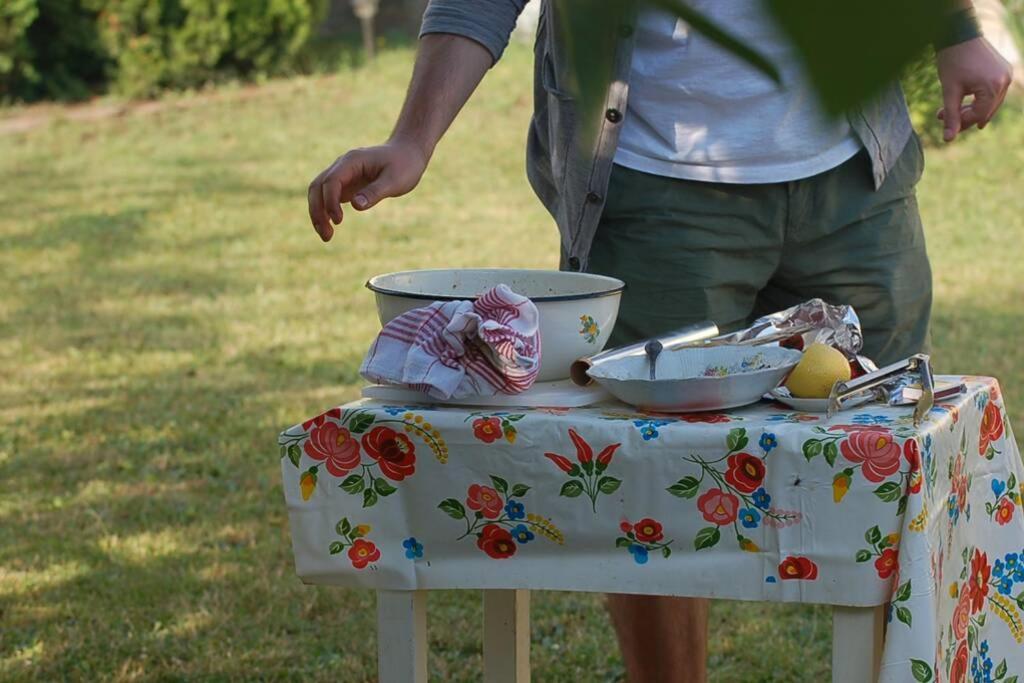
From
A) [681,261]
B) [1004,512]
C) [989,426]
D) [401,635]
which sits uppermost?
[681,261]

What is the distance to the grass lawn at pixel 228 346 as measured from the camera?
121 inches

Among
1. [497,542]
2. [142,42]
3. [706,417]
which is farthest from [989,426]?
[142,42]

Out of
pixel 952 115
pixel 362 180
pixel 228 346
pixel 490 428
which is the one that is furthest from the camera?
pixel 228 346

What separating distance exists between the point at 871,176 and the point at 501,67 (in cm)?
1008

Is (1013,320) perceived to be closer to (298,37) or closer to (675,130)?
(675,130)

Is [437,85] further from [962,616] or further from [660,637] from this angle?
[962,616]

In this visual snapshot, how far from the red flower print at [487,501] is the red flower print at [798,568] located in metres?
0.33

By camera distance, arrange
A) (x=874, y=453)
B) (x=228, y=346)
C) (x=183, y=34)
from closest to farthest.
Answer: (x=874, y=453) < (x=228, y=346) < (x=183, y=34)

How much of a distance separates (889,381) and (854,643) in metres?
0.32

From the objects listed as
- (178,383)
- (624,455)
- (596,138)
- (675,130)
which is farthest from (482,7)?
(178,383)

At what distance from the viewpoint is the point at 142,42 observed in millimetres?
11773

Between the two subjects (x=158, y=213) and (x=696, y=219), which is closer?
(x=696, y=219)

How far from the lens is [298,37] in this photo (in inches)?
485

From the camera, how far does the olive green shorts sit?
7.09ft
